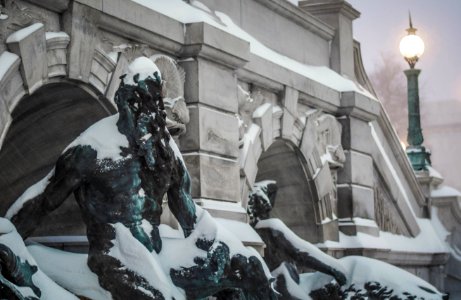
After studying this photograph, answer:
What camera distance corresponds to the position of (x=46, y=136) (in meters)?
9.93

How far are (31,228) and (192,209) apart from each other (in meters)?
1.27

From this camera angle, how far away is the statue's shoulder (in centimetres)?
729

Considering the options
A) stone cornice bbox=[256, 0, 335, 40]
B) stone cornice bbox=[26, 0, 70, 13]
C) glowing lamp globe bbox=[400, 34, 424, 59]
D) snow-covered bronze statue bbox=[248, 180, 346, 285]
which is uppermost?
glowing lamp globe bbox=[400, 34, 424, 59]

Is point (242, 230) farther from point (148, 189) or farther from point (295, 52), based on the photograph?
point (295, 52)

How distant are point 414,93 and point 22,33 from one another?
12425 mm

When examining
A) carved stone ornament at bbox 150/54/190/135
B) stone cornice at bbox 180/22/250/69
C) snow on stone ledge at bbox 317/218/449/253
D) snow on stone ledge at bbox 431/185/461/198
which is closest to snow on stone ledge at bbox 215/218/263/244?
carved stone ornament at bbox 150/54/190/135

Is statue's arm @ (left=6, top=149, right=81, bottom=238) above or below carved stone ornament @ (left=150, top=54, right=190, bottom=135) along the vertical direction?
below

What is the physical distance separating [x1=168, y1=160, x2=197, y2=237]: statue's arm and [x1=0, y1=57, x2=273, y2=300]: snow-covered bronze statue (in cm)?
12

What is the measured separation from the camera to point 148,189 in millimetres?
7559

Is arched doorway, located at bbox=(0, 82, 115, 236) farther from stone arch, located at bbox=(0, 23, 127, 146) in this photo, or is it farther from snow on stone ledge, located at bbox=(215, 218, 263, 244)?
snow on stone ledge, located at bbox=(215, 218, 263, 244)

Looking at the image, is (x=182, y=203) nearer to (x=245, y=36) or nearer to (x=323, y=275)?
(x=323, y=275)

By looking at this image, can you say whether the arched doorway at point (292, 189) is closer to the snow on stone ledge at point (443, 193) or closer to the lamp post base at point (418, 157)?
the snow on stone ledge at point (443, 193)

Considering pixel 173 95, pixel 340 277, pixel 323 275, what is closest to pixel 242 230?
pixel 323 275

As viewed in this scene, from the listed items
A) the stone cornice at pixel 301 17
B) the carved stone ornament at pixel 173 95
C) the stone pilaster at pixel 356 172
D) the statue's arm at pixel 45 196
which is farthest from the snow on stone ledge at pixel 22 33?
the stone pilaster at pixel 356 172
